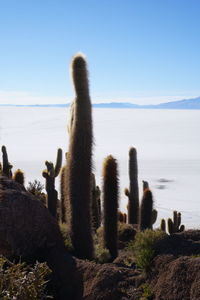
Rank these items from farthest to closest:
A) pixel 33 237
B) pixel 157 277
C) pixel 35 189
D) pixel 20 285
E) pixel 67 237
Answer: pixel 35 189, pixel 67 237, pixel 33 237, pixel 157 277, pixel 20 285

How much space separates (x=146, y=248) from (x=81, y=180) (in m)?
1.83

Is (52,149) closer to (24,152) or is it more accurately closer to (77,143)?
(24,152)

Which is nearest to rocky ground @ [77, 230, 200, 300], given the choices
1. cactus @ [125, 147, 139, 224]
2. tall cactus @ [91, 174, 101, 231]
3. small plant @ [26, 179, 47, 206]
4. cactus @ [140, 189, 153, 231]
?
cactus @ [140, 189, 153, 231]

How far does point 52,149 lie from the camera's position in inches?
1945

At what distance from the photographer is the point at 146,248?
7.49 metres

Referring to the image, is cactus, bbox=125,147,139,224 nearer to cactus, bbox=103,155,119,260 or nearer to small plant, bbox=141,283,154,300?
cactus, bbox=103,155,119,260

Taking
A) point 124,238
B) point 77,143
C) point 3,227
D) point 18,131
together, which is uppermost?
point 18,131

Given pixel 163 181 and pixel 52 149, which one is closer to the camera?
pixel 163 181

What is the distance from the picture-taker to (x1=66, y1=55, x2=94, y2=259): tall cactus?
8.48 m

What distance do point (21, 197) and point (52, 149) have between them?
4147cm

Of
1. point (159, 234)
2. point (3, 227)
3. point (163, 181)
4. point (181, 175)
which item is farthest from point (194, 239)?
point (181, 175)

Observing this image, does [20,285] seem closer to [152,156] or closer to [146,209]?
[146,209]

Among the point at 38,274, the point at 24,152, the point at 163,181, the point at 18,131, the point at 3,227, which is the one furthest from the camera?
the point at 18,131

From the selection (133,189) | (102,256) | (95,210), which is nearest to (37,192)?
(133,189)
